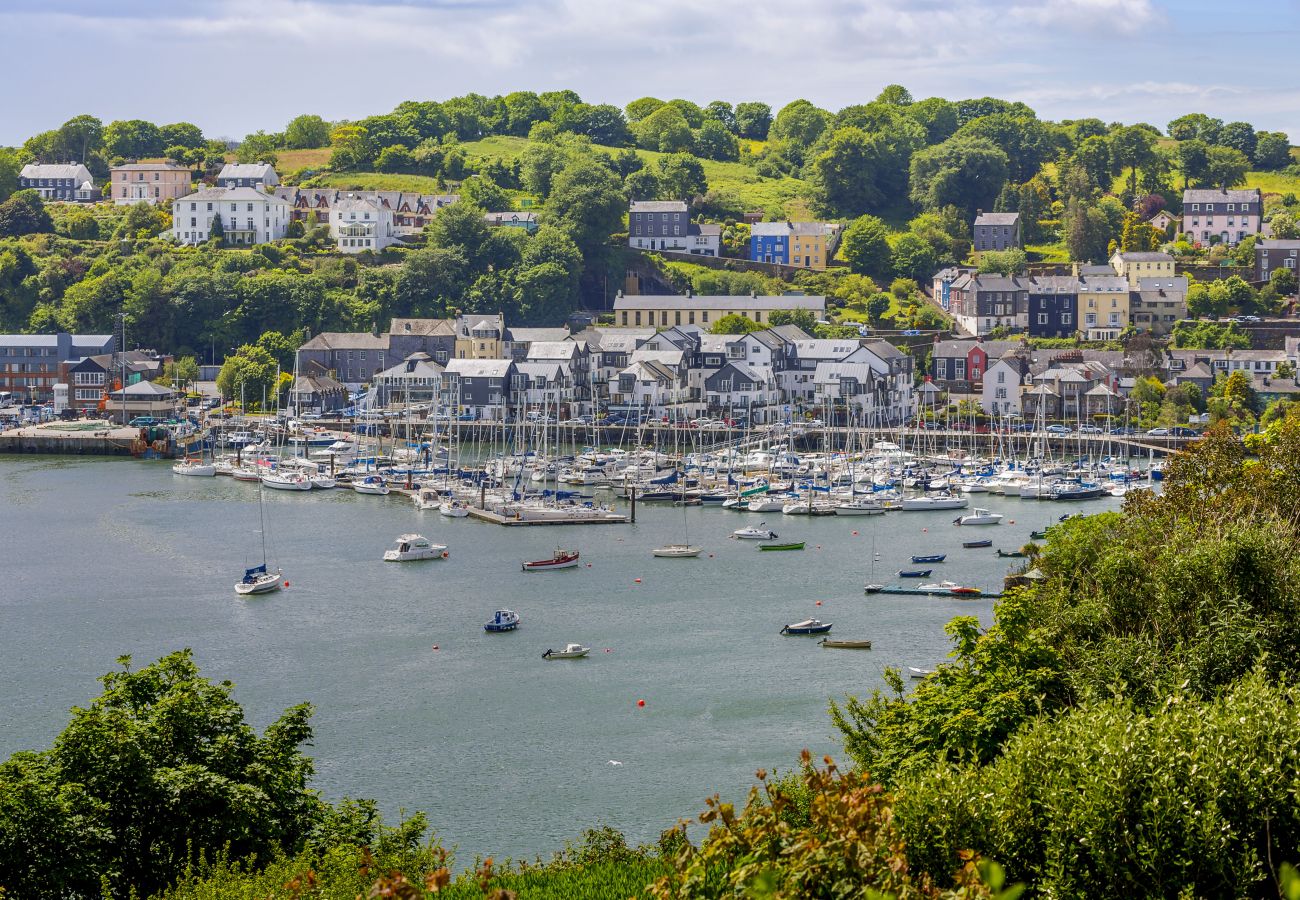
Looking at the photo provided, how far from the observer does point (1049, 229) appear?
70.1 m

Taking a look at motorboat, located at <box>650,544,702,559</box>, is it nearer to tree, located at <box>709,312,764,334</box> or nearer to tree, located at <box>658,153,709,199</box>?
tree, located at <box>709,312,764,334</box>

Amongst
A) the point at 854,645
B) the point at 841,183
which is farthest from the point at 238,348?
the point at 854,645

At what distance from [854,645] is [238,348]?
1474 inches

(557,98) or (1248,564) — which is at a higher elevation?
(557,98)

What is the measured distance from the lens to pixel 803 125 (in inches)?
3310

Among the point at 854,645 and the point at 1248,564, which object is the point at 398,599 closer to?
the point at 854,645

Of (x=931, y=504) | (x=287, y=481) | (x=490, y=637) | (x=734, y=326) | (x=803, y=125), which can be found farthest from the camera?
(x=803, y=125)

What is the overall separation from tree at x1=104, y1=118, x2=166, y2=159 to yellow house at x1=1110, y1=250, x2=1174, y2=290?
4537 cm

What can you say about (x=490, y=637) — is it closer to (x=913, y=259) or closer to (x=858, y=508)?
(x=858, y=508)

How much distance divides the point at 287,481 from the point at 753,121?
56.5 m

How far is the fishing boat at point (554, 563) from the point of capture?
100 ft

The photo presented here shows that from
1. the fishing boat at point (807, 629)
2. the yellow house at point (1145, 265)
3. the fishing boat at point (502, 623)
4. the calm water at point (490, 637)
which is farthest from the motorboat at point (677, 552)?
the yellow house at point (1145, 265)

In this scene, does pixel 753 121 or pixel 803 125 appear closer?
pixel 803 125

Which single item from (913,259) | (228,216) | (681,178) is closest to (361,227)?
(228,216)
